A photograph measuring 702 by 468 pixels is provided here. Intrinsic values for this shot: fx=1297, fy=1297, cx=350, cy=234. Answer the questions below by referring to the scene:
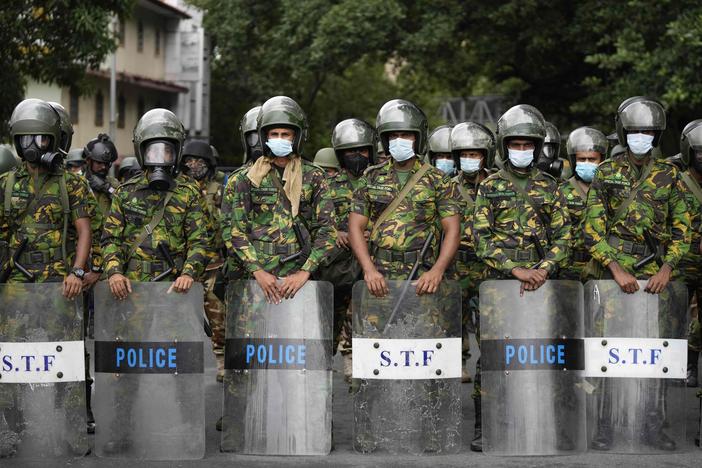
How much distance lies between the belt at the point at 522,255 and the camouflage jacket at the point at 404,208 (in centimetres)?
43

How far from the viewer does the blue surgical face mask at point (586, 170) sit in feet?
34.9

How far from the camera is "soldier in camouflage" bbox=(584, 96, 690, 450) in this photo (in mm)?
8602

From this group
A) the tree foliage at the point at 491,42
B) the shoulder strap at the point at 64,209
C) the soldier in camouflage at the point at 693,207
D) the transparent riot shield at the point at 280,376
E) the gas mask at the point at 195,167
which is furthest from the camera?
the tree foliage at the point at 491,42

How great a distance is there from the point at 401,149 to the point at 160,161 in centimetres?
160

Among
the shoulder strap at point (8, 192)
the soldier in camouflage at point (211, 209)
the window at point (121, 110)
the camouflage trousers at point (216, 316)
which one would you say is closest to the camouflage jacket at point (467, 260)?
the soldier in camouflage at point (211, 209)

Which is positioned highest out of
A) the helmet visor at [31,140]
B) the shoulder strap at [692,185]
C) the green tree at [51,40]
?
the green tree at [51,40]

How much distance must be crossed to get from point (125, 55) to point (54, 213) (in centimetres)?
4338

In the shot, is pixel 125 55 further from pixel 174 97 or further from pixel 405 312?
pixel 405 312

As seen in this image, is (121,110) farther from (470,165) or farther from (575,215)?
(575,215)

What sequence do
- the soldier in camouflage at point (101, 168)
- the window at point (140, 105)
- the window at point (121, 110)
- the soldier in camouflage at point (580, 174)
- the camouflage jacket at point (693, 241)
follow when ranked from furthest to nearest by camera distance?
the window at point (140, 105) < the window at point (121, 110) < the soldier in camouflage at point (101, 168) < the soldier in camouflage at point (580, 174) < the camouflage jacket at point (693, 241)

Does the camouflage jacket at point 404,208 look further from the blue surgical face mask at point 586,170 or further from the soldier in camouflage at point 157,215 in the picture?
the blue surgical face mask at point 586,170

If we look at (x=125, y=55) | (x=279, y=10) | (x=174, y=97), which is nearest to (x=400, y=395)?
(x=279, y=10)

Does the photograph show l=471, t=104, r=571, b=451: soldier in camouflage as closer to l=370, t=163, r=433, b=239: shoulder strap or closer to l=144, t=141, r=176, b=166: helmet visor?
l=370, t=163, r=433, b=239: shoulder strap

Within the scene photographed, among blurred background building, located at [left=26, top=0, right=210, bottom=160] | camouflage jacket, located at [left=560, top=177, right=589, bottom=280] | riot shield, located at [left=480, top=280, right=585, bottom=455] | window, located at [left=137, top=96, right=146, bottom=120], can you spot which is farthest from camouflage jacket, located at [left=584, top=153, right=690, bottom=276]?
window, located at [left=137, top=96, right=146, bottom=120]
